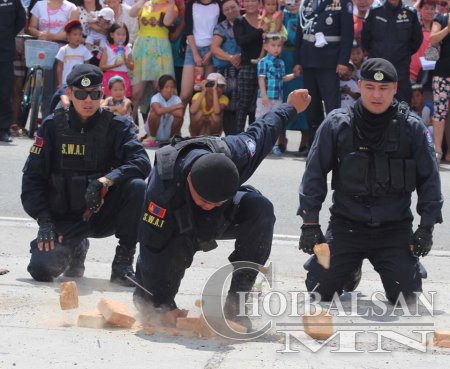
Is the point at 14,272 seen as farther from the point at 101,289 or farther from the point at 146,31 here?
the point at 146,31

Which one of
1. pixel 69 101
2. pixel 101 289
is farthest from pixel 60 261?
pixel 69 101

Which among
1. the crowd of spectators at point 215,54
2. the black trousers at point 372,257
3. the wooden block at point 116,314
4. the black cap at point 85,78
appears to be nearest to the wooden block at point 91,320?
the wooden block at point 116,314

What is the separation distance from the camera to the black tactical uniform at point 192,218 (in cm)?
559

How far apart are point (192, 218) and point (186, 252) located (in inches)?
11.2

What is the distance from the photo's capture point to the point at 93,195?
21.7 feet

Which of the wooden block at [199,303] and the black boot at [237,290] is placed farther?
the wooden block at [199,303]

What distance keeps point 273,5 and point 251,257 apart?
278 inches

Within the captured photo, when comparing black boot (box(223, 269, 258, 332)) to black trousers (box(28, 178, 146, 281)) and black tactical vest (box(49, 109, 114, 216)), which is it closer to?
black trousers (box(28, 178, 146, 281))

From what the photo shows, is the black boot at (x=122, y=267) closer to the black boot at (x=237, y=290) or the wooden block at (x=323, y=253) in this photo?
the black boot at (x=237, y=290)

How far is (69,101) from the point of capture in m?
7.15

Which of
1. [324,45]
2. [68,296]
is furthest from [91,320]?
[324,45]

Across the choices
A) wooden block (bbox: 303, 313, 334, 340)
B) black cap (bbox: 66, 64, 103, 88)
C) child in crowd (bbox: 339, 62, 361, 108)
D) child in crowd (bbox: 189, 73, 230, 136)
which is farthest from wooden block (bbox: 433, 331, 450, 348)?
child in crowd (bbox: 189, 73, 230, 136)

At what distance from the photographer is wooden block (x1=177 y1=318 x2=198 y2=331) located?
5617 millimetres

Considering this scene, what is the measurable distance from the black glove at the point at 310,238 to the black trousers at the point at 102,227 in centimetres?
124
